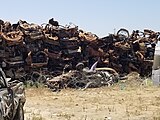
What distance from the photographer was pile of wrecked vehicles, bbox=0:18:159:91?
1698 centimetres

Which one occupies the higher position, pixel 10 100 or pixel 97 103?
pixel 10 100

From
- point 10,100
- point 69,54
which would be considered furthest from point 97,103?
point 69,54

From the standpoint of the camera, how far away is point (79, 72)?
16.5 meters

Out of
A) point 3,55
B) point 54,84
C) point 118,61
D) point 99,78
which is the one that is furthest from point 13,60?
point 118,61

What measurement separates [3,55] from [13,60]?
524 millimetres

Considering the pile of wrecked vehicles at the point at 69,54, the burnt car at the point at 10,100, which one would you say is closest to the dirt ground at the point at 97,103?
the pile of wrecked vehicles at the point at 69,54

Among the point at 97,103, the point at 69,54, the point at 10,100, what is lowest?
the point at 97,103

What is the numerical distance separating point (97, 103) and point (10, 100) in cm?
595

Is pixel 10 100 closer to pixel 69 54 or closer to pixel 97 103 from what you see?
pixel 97 103

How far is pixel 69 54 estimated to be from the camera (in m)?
18.8

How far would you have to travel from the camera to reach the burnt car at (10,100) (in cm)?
654

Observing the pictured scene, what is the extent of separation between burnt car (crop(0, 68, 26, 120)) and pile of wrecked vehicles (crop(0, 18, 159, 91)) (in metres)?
8.04

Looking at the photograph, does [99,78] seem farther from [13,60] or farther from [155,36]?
[155,36]

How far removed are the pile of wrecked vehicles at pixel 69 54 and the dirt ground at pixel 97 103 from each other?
92 centimetres
